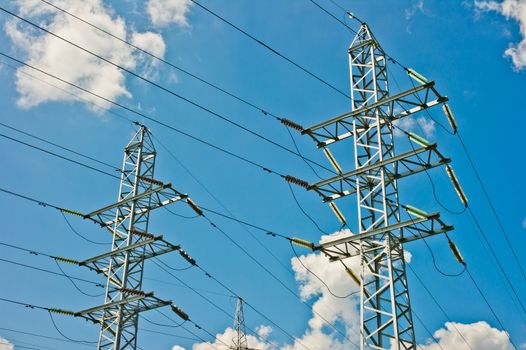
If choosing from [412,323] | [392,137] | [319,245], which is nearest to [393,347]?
[412,323]

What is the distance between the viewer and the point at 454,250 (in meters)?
17.6

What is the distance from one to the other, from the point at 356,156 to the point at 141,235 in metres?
9.34

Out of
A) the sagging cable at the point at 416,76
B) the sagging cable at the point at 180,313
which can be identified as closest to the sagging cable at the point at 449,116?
the sagging cable at the point at 416,76

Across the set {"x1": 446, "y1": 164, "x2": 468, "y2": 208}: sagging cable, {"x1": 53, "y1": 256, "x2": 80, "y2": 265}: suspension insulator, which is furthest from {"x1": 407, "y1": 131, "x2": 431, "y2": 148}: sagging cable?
{"x1": 53, "y1": 256, "x2": 80, "y2": 265}: suspension insulator

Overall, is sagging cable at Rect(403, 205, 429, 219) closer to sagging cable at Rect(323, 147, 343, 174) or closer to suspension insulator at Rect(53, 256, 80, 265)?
sagging cable at Rect(323, 147, 343, 174)

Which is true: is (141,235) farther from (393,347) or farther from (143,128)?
(393,347)

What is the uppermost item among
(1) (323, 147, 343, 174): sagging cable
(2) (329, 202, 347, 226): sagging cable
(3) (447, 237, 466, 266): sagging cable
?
(1) (323, 147, 343, 174): sagging cable

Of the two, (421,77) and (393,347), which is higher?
(421,77)

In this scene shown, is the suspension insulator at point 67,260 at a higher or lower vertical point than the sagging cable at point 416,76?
lower

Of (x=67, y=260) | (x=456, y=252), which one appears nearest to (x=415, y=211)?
(x=456, y=252)

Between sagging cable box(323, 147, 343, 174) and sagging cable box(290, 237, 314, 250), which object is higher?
sagging cable box(323, 147, 343, 174)

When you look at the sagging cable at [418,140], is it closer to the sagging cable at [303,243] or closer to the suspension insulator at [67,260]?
the sagging cable at [303,243]

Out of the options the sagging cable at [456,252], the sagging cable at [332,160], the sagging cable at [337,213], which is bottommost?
the sagging cable at [456,252]

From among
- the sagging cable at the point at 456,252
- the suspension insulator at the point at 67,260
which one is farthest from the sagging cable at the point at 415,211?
the suspension insulator at the point at 67,260
